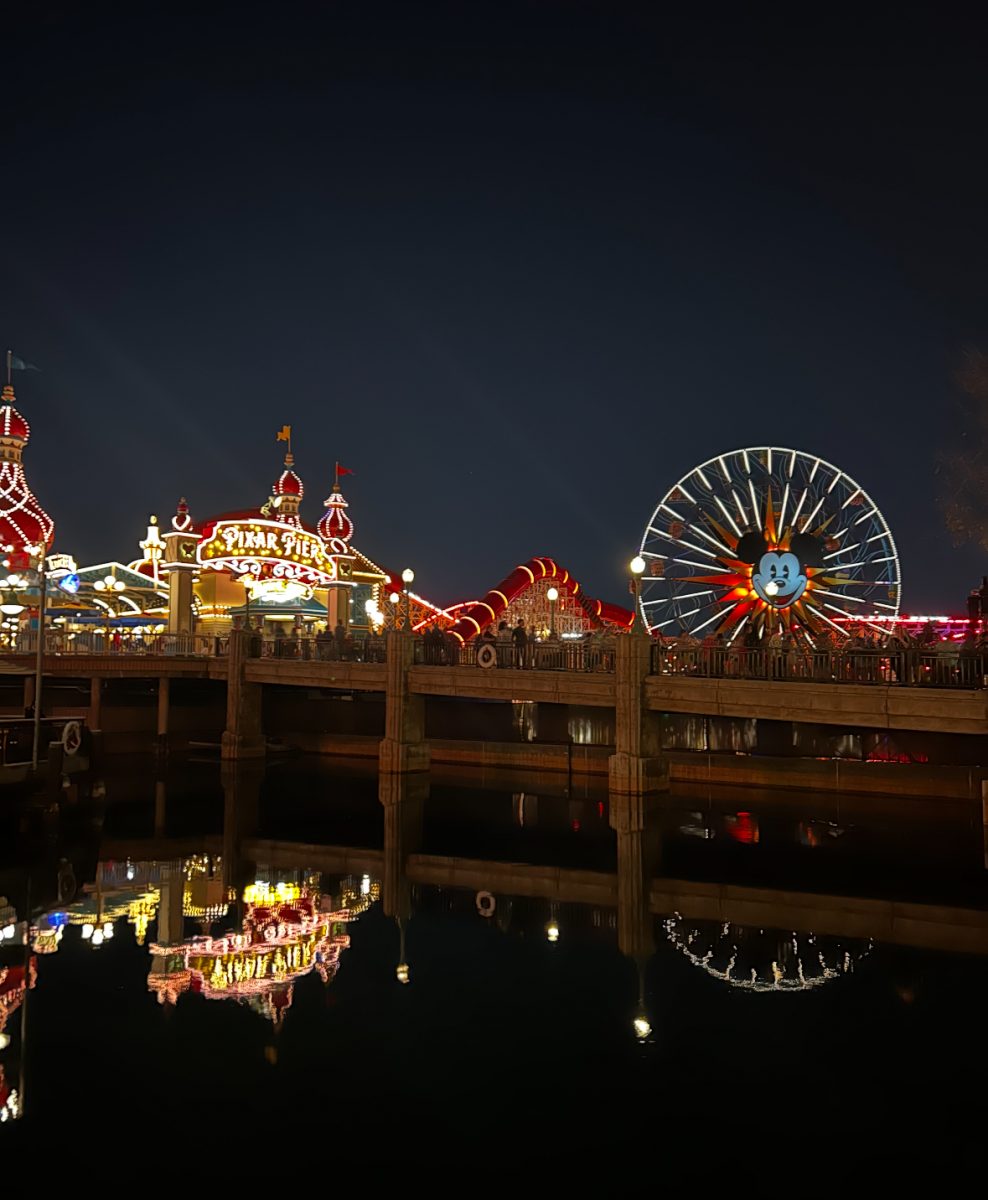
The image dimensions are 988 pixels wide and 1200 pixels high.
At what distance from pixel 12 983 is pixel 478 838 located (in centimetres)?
1182

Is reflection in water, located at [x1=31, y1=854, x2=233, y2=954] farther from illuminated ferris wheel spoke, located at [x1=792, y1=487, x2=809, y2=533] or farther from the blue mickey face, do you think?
illuminated ferris wheel spoke, located at [x1=792, y1=487, x2=809, y2=533]

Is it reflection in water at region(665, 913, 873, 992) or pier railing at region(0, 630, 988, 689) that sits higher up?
pier railing at region(0, 630, 988, 689)

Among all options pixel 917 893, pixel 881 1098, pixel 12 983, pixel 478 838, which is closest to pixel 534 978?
pixel 881 1098

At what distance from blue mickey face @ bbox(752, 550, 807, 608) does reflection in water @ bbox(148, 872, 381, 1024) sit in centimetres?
2533

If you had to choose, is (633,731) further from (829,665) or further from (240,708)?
(240,708)

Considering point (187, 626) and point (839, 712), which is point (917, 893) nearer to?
point (839, 712)

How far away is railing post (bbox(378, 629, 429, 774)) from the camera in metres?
31.1

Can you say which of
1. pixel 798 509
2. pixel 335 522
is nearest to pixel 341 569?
pixel 335 522

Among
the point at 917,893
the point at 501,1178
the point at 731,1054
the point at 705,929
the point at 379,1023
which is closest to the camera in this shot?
the point at 501,1178

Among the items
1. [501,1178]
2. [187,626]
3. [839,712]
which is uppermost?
[187,626]

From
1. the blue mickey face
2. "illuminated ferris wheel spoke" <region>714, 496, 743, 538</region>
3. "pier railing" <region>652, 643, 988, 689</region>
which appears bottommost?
"pier railing" <region>652, 643, 988, 689</region>

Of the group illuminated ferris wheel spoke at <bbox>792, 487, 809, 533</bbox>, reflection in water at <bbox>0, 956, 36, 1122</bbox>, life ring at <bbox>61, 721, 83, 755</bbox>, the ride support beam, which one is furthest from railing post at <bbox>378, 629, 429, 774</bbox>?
reflection in water at <bbox>0, 956, 36, 1122</bbox>

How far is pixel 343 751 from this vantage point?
37844 millimetres

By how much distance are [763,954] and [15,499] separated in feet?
124
